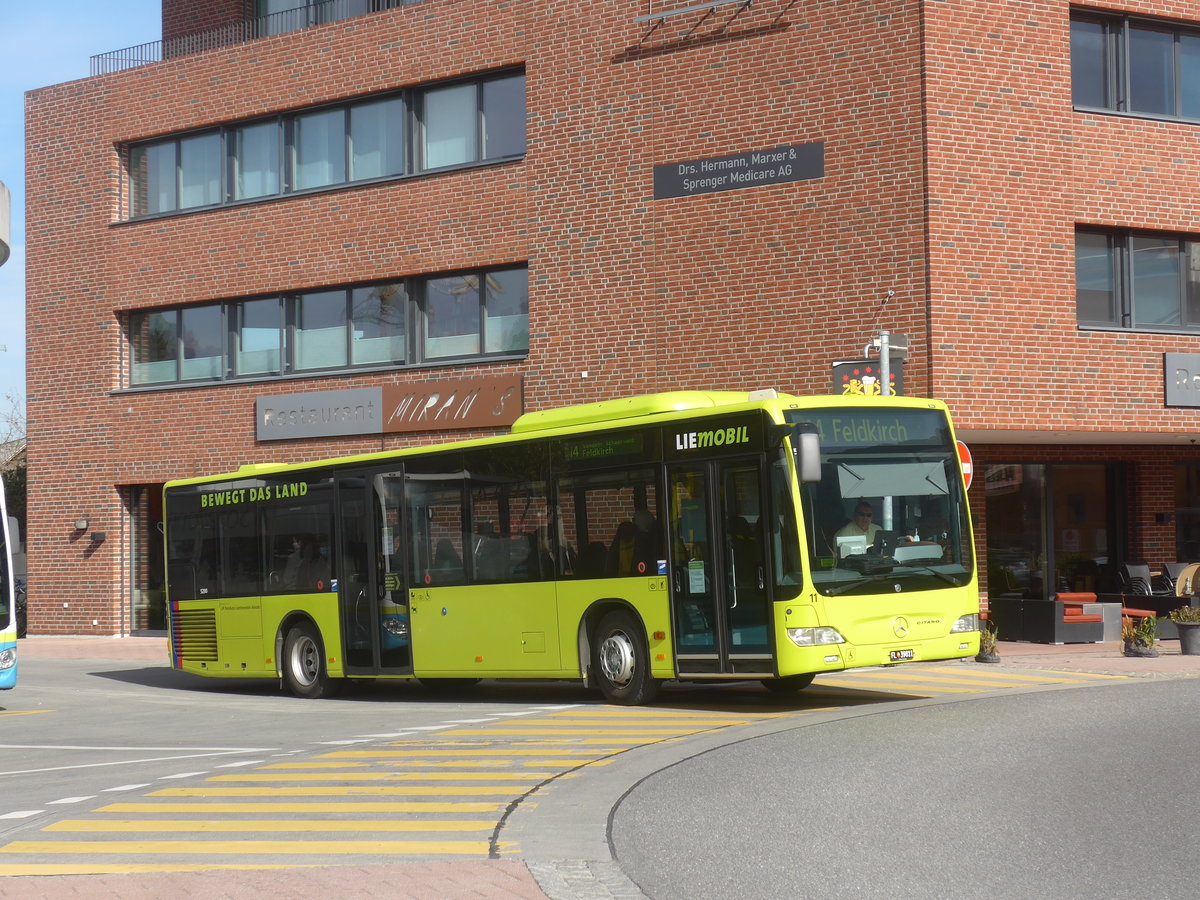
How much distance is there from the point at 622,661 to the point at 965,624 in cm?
332

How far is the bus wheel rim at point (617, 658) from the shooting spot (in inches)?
595

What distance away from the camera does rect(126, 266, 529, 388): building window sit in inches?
1056

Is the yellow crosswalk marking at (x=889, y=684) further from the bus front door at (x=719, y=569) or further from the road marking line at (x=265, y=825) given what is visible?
the road marking line at (x=265, y=825)

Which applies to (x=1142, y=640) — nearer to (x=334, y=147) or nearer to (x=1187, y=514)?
(x=1187, y=514)

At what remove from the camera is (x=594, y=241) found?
2527 centimetres

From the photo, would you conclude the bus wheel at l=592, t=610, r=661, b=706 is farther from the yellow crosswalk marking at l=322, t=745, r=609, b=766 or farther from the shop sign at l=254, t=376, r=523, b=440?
the shop sign at l=254, t=376, r=523, b=440

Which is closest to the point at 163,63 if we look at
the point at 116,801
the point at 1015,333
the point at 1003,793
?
the point at 1015,333

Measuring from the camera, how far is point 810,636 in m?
13.6

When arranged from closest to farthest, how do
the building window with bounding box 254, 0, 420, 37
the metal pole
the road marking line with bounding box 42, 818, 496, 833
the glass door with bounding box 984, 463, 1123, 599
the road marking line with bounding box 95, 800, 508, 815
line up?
the road marking line with bounding box 42, 818, 496, 833 → the road marking line with bounding box 95, 800, 508, 815 → the metal pole → the glass door with bounding box 984, 463, 1123, 599 → the building window with bounding box 254, 0, 420, 37

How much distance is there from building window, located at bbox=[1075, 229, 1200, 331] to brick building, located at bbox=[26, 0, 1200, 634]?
58 mm

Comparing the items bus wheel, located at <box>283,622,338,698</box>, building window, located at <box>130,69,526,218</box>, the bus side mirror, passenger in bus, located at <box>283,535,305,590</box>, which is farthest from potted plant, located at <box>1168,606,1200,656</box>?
building window, located at <box>130,69,526,218</box>

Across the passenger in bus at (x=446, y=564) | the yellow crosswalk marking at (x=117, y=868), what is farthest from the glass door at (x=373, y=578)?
the yellow crosswalk marking at (x=117, y=868)

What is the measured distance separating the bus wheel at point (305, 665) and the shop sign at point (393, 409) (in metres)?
8.04

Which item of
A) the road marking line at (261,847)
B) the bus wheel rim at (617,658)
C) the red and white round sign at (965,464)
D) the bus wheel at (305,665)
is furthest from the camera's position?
the bus wheel at (305,665)
